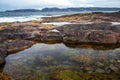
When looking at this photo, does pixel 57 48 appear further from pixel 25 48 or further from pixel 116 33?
pixel 116 33

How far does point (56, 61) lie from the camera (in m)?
16.7

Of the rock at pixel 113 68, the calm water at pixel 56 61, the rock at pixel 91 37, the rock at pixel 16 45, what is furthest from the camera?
the rock at pixel 91 37

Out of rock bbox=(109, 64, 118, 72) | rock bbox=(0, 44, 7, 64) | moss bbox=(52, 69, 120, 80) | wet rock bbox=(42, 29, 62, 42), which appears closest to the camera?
moss bbox=(52, 69, 120, 80)

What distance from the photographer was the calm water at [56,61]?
14.2m

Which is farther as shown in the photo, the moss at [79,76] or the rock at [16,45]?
the rock at [16,45]

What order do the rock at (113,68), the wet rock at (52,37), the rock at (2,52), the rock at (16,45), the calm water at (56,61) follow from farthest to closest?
1. the wet rock at (52,37)
2. the rock at (16,45)
3. the rock at (2,52)
4. the rock at (113,68)
5. the calm water at (56,61)

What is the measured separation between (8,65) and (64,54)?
230 inches

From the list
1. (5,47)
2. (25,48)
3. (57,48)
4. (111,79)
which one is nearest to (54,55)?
(57,48)

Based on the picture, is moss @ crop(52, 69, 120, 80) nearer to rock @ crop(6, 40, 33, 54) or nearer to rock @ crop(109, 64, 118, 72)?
rock @ crop(109, 64, 118, 72)

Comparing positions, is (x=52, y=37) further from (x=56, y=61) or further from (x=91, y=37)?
(x=56, y=61)

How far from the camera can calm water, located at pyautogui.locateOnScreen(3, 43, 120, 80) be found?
14.2 m

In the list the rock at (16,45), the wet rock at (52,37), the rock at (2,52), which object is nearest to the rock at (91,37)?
the wet rock at (52,37)

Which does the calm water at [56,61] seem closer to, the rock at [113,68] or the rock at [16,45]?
the rock at [113,68]

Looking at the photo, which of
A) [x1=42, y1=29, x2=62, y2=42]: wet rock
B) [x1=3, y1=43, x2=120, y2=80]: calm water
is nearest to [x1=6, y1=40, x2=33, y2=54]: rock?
[x1=3, y1=43, x2=120, y2=80]: calm water
